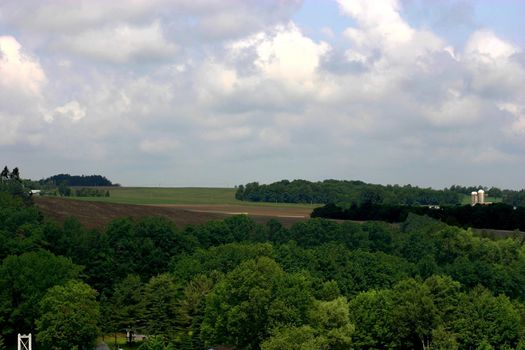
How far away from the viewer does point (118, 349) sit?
110250 mm

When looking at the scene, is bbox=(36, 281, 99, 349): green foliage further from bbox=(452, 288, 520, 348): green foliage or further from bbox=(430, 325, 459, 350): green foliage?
bbox=(452, 288, 520, 348): green foliage

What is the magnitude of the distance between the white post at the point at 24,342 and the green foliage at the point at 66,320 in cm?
139

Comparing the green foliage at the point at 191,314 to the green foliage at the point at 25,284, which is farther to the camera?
the green foliage at the point at 191,314

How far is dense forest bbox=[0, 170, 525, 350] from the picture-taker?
325 feet

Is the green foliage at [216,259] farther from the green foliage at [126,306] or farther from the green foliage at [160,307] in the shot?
the green foliage at [126,306]

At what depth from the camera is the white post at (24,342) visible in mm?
102725

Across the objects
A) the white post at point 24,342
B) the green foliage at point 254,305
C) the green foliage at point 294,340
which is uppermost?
the green foliage at point 254,305

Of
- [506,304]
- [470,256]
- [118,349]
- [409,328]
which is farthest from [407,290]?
[470,256]

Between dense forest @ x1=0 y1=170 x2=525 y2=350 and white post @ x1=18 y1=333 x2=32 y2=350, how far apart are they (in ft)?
4.64

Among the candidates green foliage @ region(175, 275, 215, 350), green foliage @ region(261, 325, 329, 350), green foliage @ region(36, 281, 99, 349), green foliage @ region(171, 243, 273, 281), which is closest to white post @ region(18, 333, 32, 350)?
green foliage @ region(36, 281, 99, 349)

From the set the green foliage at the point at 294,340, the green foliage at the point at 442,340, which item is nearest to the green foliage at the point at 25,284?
→ the green foliage at the point at 294,340

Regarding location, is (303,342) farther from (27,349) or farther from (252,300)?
(27,349)

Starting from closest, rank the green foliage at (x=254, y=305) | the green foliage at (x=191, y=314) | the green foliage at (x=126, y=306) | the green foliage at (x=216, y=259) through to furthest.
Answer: the green foliage at (x=254, y=305)
the green foliage at (x=191, y=314)
the green foliage at (x=126, y=306)
the green foliage at (x=216, y=259)

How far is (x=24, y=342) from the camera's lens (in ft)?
359
